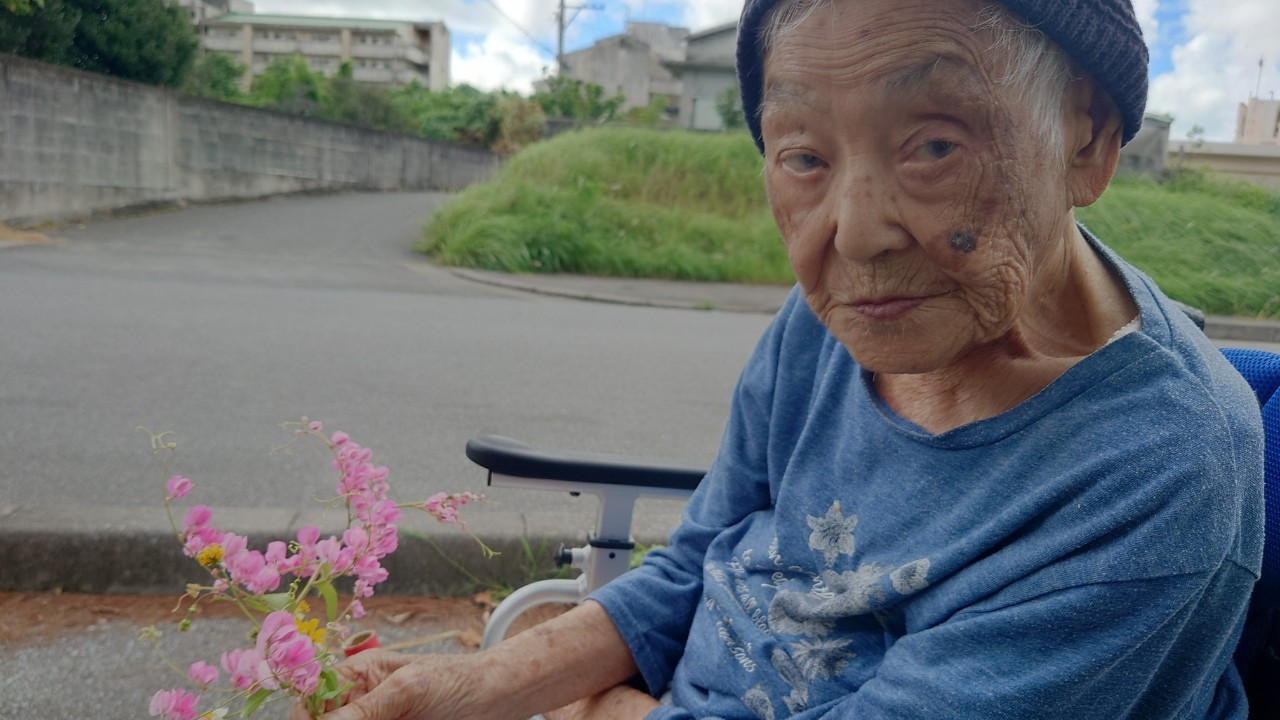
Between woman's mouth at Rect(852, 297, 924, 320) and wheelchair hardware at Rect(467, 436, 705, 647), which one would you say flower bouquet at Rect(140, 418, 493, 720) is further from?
woman's mouth at Rect(852, 297, 924, 320)

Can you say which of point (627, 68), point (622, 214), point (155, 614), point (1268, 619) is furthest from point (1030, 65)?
point (627, 68)

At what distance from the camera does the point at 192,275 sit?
31.6 ft

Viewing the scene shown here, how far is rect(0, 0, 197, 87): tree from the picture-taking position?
548 inches

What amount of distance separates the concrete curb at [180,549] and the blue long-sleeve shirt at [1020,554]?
1.61 m

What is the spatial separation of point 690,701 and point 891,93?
2.72ft

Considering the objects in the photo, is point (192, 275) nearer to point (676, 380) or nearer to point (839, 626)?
point (676, 380)

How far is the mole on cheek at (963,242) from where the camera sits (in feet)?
3.24

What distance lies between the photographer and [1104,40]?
95cm

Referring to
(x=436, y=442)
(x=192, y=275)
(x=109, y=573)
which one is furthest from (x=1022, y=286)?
(x=192, y=275)

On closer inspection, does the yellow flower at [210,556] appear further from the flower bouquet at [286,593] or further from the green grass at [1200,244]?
the green grass at [1200,244]

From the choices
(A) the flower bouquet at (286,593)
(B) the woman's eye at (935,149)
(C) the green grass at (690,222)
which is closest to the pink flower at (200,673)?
(A) the flower bouquet at (286,593)

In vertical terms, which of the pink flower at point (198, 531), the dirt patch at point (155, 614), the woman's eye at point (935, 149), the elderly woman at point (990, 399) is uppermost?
the woman's eye at point (935, 149)

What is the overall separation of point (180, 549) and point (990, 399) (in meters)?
2.25

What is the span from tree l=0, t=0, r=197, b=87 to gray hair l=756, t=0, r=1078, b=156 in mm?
14059
